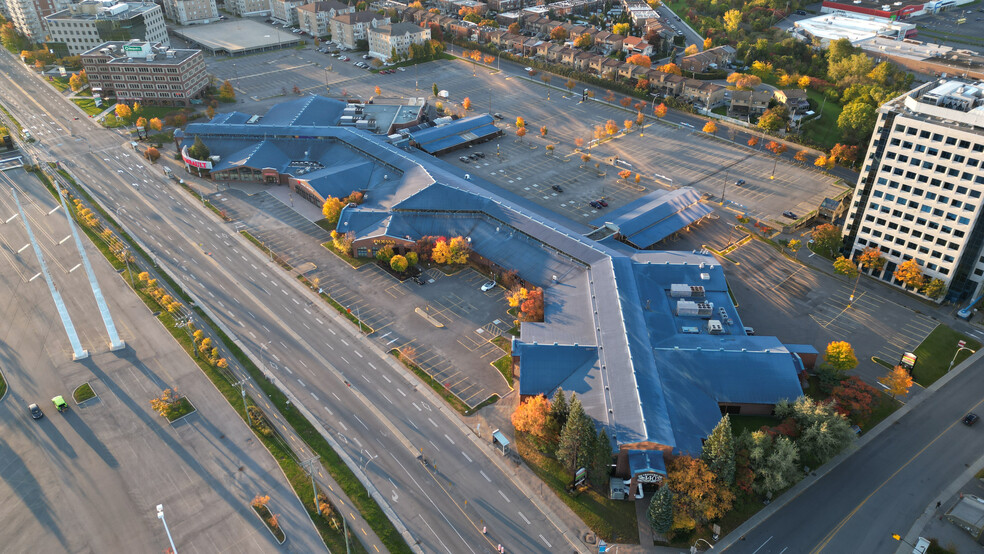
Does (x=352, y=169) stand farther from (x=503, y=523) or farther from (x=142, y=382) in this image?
(x=503, y=523)

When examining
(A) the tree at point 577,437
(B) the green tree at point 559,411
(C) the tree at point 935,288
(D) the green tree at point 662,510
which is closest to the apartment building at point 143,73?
(B) the green tree at point 559,411

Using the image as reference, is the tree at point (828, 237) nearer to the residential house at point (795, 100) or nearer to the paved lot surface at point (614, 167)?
the paved lot surface at point (614, 167)

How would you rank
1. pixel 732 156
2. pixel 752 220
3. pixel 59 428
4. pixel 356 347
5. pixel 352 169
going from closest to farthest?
pixel 59 428 < pixel 356 347 < pixel 752 220 < pixel 352 169 < pixel 732 156

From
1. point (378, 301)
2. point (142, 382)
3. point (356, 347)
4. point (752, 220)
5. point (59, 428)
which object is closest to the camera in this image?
point (59, 428)

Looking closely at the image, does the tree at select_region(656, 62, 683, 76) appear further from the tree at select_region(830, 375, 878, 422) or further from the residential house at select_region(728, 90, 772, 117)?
the tree at select_region(830, 375, 878, 422)

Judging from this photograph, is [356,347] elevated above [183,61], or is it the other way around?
[183,61]

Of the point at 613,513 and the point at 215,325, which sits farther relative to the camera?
the point at 215,325

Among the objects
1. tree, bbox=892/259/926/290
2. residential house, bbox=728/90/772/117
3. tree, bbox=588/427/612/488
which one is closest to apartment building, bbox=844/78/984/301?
tree, bbox=892/259/926/290

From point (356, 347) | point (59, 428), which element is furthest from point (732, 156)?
point (59, 428)
